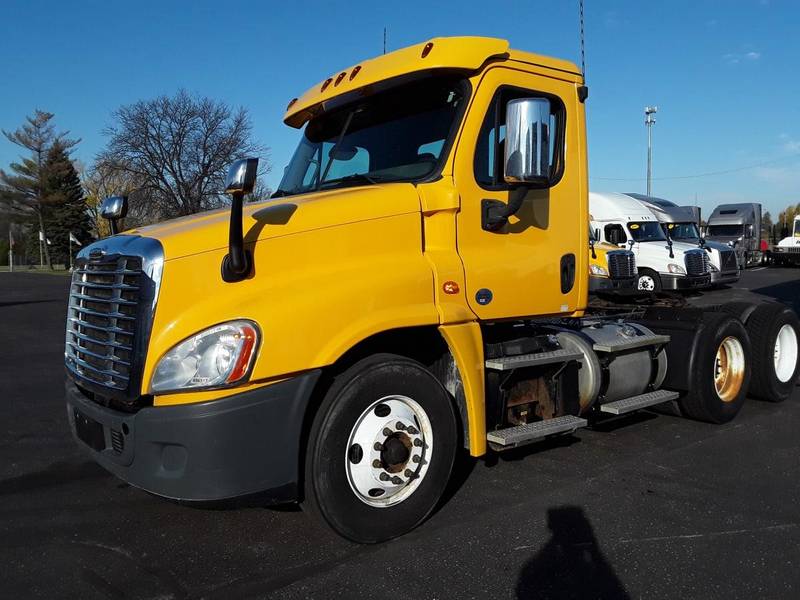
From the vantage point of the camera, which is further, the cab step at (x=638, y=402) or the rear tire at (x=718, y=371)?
the rear tire at (x=718, y=371)

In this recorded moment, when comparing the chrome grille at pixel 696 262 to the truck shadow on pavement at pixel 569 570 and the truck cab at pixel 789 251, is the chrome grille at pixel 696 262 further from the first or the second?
the truck cab at pixel 789 251

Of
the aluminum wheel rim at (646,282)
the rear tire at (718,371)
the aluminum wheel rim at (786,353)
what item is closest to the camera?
the rear tire at (718,371)

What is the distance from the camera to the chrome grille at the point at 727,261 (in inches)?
807

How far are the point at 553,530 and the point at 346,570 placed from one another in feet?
4.16

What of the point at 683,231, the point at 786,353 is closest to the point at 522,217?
the point at 786,353

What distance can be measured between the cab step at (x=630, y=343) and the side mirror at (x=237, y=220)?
3035mm

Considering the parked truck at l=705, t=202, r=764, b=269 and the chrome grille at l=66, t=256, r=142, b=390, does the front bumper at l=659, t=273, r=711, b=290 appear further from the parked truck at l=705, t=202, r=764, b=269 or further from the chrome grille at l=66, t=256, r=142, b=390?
the parked truck at l=705, t=202, r=764, b=269

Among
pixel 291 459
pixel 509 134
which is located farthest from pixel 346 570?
pixel 509 134

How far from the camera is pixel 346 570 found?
11.3ft

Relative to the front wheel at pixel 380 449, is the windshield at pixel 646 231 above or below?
above

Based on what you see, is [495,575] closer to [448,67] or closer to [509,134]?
[509,134]

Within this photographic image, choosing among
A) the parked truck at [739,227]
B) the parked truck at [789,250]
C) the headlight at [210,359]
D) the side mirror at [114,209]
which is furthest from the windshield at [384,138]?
the parked truck at [789,250]

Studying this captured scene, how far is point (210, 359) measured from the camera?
318 centimetres

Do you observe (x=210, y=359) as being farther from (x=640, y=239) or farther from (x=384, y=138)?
(x=640, y=239)
